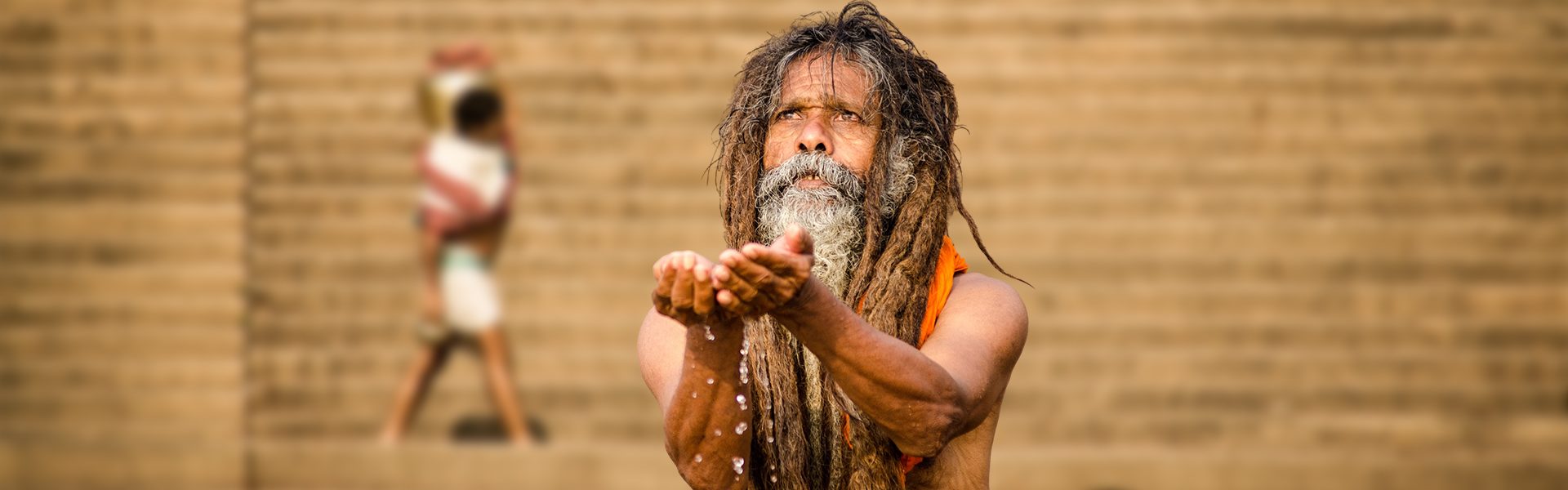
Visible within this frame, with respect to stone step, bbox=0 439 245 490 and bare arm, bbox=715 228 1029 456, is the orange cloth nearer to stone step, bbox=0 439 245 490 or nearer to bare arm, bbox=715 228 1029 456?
bare arm, bbox=715 228 1029 456

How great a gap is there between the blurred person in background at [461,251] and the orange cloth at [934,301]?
18.9 feet

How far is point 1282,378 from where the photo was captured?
835 cm

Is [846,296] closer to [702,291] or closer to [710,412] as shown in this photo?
[710,412]

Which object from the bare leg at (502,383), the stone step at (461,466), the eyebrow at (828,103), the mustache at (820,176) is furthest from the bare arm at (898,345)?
the bare leg at (502,383)

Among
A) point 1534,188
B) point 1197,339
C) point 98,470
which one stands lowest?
point 98,470

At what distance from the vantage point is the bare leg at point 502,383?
27.5 ft

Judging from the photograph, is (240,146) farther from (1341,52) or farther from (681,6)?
(1341,52)

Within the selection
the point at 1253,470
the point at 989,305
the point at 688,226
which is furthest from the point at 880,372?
the point at 688,226

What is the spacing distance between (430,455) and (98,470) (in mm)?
1563

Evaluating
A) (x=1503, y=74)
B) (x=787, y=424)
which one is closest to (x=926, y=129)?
(x=787, y=424)

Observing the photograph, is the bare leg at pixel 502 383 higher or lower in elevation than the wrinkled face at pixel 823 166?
lower

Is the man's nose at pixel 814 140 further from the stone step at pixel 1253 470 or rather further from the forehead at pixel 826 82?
the stone step at pixel 1253 470

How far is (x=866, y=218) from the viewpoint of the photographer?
9.23 ft

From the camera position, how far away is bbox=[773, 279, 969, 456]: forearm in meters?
2.38
